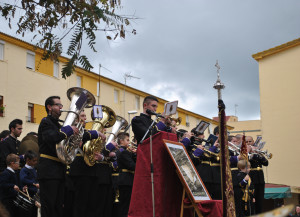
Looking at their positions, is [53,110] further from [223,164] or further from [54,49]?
[223,164]

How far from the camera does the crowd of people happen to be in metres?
6.61

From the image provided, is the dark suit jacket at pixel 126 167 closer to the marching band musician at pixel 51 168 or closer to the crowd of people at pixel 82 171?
the crowd of people at pixel 82 171

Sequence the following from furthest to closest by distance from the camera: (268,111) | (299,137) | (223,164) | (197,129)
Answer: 1. (268,111)
2. (299,137)
3. (197,129)
4. (223,164)

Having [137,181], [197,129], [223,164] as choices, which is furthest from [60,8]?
[197,129]

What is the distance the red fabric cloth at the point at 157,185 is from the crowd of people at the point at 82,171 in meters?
0.31

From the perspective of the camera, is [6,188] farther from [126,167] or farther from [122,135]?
[122,135]

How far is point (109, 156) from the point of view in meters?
9.82

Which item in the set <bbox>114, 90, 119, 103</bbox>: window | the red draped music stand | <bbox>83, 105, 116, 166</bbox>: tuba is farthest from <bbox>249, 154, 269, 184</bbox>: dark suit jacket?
<bbox>114, 90, 119, 103</bbox>: window

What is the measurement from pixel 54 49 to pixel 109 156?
5623 mm

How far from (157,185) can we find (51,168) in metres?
1.76

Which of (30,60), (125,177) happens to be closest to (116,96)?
(30,60)

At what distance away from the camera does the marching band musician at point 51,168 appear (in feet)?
21.1

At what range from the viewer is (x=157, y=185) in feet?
20.7

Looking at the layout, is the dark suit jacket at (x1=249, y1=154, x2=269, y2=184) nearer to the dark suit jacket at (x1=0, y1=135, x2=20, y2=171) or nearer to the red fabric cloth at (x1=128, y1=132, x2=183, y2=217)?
the red fabric cloth at (x1=128, y1=132, x2=183, y2=217)
